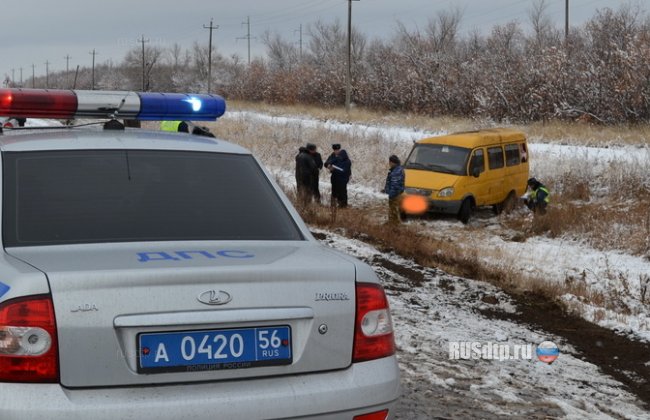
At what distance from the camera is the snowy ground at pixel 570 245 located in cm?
1012

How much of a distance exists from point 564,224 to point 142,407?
15.5 meters

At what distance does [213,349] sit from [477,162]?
17.2m

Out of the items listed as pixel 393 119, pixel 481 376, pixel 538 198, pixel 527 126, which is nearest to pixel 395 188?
pixel 538 198

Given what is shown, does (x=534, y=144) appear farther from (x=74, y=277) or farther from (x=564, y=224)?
(x=74, y=277)

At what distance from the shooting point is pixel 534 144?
28.6 meters

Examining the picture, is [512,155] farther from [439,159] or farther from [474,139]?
[439,159]

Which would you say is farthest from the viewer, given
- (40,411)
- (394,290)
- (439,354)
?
(394,290)

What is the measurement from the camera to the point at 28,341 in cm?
278

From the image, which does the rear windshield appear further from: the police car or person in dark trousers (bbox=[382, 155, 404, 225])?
person in dark trousers (bbox=[382, 155, 404, 225])

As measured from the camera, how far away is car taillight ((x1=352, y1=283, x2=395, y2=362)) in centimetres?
322

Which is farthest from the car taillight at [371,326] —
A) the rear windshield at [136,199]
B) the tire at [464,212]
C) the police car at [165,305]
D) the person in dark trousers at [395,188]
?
the tire at [464,212]

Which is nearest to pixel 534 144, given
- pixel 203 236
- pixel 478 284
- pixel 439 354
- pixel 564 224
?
pixel 564 224

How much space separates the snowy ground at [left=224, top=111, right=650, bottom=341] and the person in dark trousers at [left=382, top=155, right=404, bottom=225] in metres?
1.01

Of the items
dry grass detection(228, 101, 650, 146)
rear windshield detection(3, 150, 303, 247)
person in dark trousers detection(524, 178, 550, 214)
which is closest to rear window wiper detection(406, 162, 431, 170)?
person in dark trousers detection(524, 178, 550, 214)
